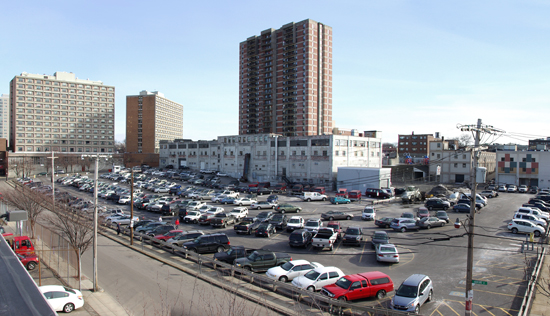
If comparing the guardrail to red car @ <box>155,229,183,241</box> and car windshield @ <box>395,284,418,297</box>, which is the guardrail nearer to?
car windshield @ <box>395,284,418,297</box>

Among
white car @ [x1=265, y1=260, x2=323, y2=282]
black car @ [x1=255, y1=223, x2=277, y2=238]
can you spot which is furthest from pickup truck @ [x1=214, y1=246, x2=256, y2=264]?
black car @ [x1=255, y1=223, x2=277, y2=238]

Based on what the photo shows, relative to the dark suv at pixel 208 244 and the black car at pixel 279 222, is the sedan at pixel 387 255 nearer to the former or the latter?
the dark suv at pixel 208 244

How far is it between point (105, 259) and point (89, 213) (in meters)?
13.6

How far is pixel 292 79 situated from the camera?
105500 millimetres

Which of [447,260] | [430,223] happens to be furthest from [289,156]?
[447,260]

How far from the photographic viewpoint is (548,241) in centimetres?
2741

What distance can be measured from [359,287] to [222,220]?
20592mm

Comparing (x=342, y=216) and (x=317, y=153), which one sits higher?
(x=317, y=153)

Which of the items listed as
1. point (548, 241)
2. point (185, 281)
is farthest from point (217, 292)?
point (548, 241)

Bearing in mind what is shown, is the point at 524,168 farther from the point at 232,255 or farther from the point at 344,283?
the point at 232,255

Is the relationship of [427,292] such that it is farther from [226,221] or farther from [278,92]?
[278,92]

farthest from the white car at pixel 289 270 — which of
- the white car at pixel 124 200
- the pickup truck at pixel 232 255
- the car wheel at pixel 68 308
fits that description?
the white car at pixel 124 200

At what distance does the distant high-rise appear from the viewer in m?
103

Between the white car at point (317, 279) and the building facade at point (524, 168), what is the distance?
75398 millimetres
